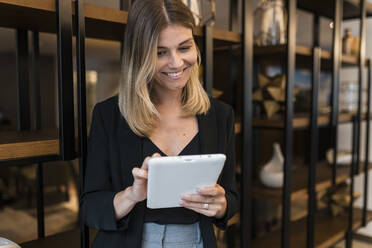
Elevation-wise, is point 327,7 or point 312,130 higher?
point 327,7

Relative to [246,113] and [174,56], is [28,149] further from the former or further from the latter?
[246,113]

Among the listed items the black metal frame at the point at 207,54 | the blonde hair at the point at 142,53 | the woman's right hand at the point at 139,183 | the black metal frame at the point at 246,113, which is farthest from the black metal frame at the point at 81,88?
the black metal frame at the point at 246,113

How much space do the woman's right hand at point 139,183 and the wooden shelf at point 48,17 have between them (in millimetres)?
459

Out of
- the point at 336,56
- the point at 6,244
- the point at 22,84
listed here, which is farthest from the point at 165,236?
the point at 336,56

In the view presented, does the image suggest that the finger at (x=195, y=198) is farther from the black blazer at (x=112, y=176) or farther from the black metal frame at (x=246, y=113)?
the black metal frame at (x=246, y=113)

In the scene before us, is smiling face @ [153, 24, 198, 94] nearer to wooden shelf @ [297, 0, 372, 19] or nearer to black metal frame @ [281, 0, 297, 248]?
black metal frame @ [281, 0, 297, 248]

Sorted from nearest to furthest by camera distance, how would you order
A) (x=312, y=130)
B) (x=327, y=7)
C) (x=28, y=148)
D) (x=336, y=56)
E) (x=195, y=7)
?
1. (x=28, y=148)
2. (x=195, y=7)
3. (x=312, y=130)
4. (x=336, y=56)
5. (x=327, y=7)

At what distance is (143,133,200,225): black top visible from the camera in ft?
2.96

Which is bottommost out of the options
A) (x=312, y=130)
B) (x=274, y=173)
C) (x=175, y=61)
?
(x=274, y=173)

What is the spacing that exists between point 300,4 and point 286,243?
52.3 inches

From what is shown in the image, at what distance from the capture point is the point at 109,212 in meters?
0.85

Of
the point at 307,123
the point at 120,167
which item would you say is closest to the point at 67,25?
the point at 120,167

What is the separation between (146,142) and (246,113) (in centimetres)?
59

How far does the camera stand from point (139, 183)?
769 mm
